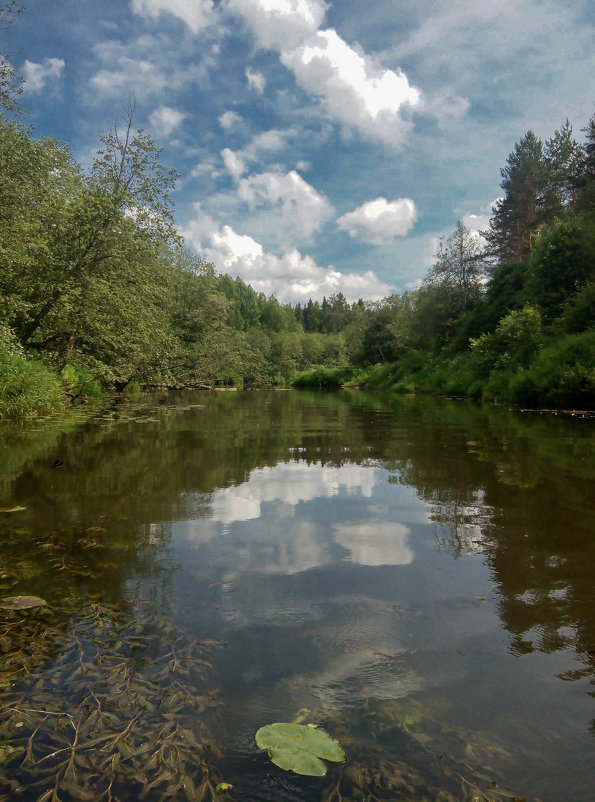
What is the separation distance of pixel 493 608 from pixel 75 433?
11.6 metres

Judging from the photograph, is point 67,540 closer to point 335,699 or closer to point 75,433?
point 335,699

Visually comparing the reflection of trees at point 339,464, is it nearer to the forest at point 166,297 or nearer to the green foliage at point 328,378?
the forest at point 166,297

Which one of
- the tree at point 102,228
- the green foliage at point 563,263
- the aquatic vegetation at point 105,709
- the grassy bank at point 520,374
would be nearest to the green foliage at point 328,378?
the grassy bank at point 520,374

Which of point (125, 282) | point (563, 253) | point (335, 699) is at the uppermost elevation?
point (563, 253)

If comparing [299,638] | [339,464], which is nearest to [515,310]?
[339,464]

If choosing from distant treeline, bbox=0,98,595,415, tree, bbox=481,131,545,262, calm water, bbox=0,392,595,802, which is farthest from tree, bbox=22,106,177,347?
tree, bbox=481,131,545,262

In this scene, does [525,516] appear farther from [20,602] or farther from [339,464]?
[20,602]

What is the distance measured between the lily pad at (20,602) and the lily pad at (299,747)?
6.53 ft

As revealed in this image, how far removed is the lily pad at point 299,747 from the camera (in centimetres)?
192

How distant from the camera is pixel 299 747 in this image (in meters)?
2.02

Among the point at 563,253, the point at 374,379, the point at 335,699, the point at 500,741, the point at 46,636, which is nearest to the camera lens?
the point at 500,741

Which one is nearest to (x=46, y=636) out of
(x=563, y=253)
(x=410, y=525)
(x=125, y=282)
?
(x=410, y=525)

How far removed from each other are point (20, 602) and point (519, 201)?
57765 millimetres

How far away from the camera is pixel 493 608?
330 centimetres
